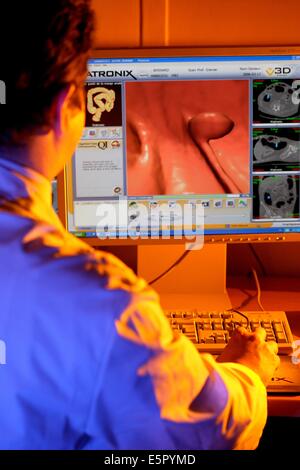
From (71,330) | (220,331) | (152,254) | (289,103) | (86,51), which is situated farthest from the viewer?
(152,254)

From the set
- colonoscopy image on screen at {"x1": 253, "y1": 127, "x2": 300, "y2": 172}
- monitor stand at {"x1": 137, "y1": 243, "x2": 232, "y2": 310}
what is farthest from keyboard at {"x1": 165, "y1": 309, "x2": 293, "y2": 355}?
colonoscopy image on screen at {"x1": 253, "y1": 127, "x2": 300, "y2": 172}

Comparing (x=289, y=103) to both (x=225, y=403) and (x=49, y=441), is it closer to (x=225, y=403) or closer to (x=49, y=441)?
(x=225, y=403)

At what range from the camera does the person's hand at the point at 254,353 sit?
1048 millimetres

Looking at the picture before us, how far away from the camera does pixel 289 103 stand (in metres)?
1.36

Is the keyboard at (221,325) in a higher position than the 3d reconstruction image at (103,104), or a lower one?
lower

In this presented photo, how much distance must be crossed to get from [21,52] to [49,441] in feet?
1.41

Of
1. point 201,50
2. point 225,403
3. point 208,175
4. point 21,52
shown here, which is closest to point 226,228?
point 208,175

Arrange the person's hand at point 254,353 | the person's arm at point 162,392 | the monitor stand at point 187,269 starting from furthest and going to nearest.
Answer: the monitor stand at point 187,269
the person's hand at point 254,353
the person's arm at point 162,392

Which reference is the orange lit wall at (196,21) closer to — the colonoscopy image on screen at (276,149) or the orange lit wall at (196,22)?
the orange lit wall at (196,22)

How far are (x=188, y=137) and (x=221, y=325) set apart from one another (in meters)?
0.41

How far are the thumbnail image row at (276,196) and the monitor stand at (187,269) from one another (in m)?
0.14

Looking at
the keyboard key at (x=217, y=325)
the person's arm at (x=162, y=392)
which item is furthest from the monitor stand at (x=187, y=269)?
the person's arm at (x=162, y=392)

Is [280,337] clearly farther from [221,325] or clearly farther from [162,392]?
[162,392]

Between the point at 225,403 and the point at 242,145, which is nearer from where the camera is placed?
the point at 225,403
